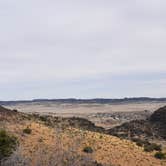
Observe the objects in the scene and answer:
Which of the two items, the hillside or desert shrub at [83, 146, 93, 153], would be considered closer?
the hillside

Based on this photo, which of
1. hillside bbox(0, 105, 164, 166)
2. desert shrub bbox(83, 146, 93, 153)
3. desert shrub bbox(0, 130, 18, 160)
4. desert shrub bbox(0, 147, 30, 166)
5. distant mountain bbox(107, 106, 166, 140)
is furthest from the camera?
distant mountain bbox(107, 106, 166, 140)

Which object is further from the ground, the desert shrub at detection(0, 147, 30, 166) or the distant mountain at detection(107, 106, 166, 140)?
the distant mountain at detection(107, 106, 166, 140)

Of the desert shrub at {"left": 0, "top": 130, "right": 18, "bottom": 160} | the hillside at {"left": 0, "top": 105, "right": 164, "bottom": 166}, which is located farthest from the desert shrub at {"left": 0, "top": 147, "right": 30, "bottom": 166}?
the hillside at {"left": 0, "top": 105, "right": 164, "bottom": 166}

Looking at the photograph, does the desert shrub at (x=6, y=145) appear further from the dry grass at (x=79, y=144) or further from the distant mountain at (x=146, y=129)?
the distant mountain at (x=146, y=129)

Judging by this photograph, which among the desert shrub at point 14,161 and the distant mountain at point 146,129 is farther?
the distant mountain at point 146,129

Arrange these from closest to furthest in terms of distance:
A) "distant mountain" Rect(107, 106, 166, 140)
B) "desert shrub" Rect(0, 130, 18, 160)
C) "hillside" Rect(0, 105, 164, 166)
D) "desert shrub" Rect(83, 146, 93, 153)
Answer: "desert shrub" Rect(0, 130, 18, 160) < "hillside" Rect(0, 105, 164, 166) < "desert shrub" Rect(83, 146, 93, 153) < "distant mountain" Rect(107, 106, 166, 140)

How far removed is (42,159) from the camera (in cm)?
3042

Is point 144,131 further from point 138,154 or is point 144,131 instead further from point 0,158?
point 0,158

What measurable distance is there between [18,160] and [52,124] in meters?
21.2

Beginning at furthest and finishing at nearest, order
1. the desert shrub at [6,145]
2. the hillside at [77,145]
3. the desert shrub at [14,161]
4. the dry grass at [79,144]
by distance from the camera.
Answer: the dry grass at [79,144], the hillside at [77,145], the desert shrub at [6,145], the desert shrub at [14,161]

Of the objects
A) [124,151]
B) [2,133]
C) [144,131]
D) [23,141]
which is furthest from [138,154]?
[144,131]

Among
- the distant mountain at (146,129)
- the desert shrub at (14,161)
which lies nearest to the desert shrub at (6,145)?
the desert shrub at (14,161)

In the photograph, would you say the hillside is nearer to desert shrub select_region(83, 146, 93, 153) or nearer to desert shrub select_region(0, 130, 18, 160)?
desert shrub select_region(83, 146, 93, 153)

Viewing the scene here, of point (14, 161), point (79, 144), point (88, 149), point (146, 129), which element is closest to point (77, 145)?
point (79, 144)
